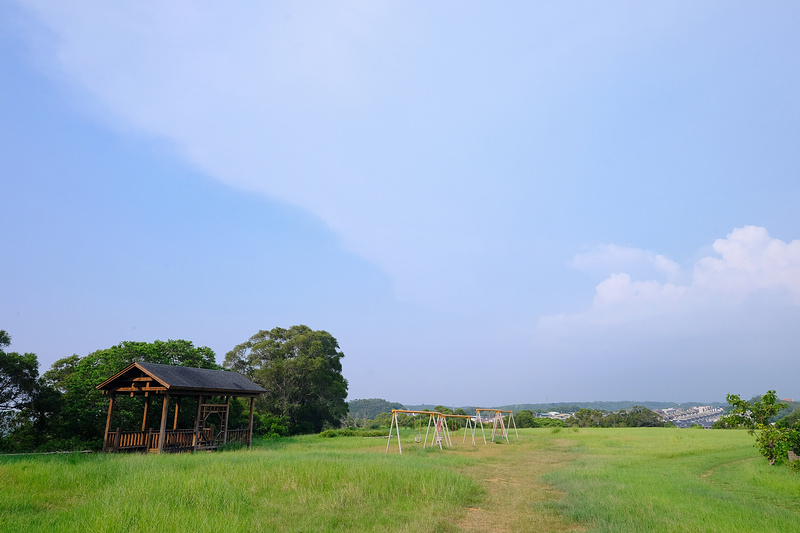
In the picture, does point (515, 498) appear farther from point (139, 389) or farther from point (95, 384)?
point (95, 384)

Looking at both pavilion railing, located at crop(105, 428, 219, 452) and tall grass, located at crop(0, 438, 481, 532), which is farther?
pavilion railing, located at crop(105, 428, 219, 452)

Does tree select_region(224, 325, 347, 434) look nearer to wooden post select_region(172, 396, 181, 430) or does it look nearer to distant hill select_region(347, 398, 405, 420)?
wooden post select_region(172, 396, 181, 430)

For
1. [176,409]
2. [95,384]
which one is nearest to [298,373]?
[176,409]

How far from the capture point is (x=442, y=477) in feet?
38.4

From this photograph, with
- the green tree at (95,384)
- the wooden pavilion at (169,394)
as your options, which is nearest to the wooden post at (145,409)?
the wooden pavilion at (169,394)

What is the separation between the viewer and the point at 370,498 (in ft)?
31.5

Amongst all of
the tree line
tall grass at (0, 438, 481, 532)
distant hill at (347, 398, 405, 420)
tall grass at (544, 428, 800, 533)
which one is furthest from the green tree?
distant hill at (347, 398, 405, 420)

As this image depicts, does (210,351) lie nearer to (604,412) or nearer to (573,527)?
(573,527)

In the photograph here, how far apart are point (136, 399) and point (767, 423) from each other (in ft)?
88.2

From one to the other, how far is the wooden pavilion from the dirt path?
40.5 feet

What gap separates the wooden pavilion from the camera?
19000 mm

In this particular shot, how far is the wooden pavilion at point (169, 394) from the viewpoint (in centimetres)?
1900

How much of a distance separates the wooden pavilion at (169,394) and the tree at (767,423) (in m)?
21.2

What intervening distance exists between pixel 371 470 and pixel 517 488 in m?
3.90
